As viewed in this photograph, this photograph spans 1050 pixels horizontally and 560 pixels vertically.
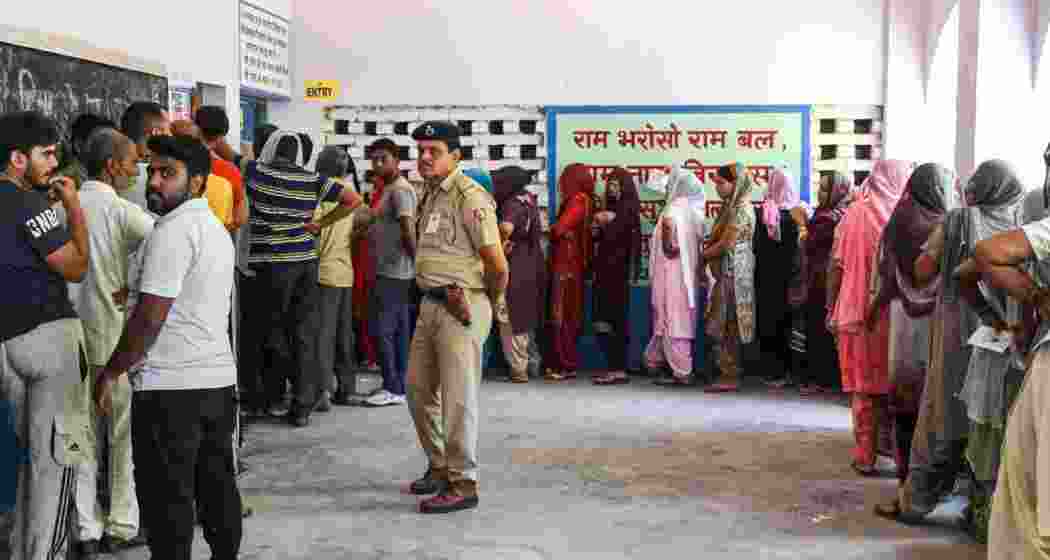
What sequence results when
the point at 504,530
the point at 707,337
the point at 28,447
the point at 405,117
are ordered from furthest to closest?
the point at 405,117 → the point at 707,337 → the point at 504,530 → the point at 28,447

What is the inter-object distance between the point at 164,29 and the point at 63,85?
1300 mm

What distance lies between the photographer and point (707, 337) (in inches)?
354

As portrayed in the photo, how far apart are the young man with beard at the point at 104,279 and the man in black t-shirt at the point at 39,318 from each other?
0.36 metres

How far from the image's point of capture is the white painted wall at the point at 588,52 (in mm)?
9555

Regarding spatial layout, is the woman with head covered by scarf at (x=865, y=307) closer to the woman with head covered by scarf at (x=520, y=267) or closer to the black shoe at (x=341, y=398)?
the black shoe at (x=341, y=398)

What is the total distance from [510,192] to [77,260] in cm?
549

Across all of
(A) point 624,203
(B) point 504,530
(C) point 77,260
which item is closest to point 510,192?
(A) point 624,203

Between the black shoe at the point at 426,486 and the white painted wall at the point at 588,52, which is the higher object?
the white painted wall at the point at 588,52

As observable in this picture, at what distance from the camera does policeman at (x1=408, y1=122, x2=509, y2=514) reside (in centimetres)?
511

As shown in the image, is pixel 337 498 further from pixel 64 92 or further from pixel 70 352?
pixel 64 92

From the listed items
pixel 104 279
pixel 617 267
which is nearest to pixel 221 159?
pixel 104 279

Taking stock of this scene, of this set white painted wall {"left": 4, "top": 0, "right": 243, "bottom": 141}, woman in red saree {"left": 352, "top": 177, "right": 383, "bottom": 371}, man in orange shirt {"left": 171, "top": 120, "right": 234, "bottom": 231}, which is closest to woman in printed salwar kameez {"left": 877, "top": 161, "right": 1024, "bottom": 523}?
man in orange shirt {"left": 171, "top": 120, "right": 234, "bottom": 231}

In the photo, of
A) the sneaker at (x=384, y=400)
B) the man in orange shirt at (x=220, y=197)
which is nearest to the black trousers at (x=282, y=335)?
the sneaker at (x=384, y=400)

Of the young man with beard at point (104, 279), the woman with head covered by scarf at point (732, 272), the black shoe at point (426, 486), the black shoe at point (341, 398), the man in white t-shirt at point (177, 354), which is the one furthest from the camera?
the woman with head covered by scarf at point (732, 272)
